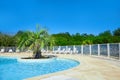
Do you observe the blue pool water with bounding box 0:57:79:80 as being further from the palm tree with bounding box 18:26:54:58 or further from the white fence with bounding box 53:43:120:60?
the white fence with bounding box 53:43:120:60

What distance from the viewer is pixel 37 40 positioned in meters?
19.0

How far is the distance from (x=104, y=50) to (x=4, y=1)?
47891 millimetres

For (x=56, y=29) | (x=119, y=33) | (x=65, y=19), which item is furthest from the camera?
(x=56, y=29)

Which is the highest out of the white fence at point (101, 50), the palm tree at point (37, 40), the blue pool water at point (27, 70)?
the palm tree at point (37, 40)

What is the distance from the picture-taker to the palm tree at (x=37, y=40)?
62.8 feet

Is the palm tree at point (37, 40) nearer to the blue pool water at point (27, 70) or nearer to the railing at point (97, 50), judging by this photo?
the blue pool water at point (27, 70)

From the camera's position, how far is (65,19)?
64.8m

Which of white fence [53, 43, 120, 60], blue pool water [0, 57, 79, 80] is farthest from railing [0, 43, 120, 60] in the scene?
blue pool water [0, 57, 79, 80]

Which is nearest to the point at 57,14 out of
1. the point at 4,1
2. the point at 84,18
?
the point at 84,18

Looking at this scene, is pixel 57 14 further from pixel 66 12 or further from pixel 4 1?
pixel 4 1

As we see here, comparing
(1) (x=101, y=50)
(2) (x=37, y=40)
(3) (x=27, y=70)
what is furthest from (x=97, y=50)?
(3) (x=27, y=70)

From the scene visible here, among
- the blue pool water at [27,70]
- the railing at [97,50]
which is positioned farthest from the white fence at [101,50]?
the blue pool water at [27,70]

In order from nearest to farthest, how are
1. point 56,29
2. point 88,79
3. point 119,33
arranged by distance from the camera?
point 88,79, point 119,33, point 56,29

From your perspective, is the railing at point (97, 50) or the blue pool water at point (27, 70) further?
the railing at point (97, 50)
